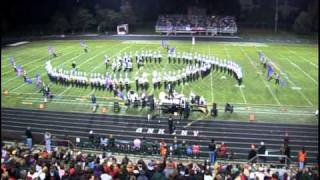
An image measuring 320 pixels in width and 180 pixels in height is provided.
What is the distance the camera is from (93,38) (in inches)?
2188

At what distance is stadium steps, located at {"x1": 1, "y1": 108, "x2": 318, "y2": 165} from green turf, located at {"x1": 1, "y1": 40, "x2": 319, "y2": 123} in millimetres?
919

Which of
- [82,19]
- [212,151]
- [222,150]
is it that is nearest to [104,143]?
[212,151]

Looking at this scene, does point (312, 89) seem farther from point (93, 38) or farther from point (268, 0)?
point (268, 0)

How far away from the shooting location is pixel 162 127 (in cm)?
2252

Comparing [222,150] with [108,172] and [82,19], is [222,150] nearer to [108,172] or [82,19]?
[108,172]

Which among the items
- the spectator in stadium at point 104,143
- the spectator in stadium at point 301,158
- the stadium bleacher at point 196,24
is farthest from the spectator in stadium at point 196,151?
the stadium bleacher at point 196,24

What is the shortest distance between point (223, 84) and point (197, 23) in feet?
111

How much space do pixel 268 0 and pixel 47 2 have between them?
3223cm

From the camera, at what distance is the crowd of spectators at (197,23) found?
59.8m

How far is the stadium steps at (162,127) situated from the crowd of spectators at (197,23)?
124 feet

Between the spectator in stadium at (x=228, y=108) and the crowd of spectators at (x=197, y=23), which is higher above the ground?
the crowd of spectators at (x=197, y=23)

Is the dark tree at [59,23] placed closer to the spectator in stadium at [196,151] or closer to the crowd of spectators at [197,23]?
the crowd of spectators at [197,23]

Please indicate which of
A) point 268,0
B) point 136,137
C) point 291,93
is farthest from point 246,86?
point 268,0

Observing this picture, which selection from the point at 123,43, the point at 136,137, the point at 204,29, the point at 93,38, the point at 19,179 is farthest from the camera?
the point at 204,29
